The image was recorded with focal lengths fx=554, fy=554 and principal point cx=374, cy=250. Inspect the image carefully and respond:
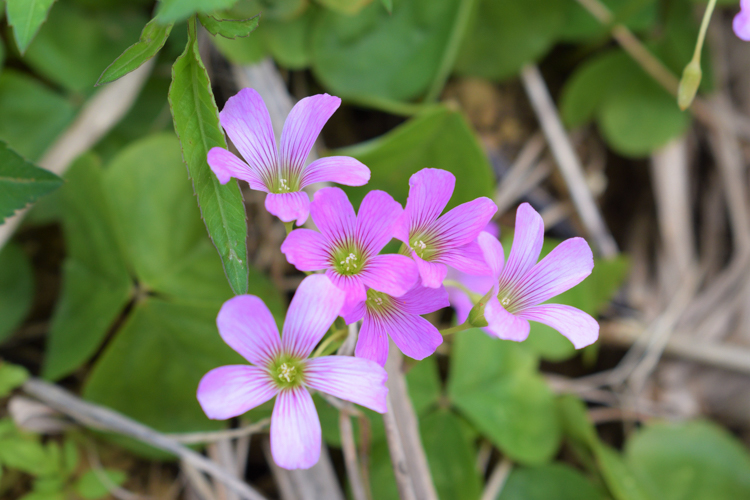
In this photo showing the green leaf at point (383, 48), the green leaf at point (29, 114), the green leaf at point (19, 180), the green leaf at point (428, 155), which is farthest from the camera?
the green leaf at point (383, 48)

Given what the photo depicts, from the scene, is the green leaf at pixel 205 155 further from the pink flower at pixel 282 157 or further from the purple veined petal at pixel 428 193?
the purple veined petal at pixel 428 193

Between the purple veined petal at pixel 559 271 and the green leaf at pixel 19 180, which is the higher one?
the green leaf at pixel 19 180

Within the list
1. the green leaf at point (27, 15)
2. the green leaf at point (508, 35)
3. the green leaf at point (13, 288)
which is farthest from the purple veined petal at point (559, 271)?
the green leaf at point (13, 288)

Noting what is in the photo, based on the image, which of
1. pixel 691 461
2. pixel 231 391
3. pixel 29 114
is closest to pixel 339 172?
pixel 231 391

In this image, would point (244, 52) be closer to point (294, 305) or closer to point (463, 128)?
point (463, 128)

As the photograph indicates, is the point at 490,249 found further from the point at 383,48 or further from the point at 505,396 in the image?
the point at 383,48

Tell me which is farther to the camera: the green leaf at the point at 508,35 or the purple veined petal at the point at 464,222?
the green leaf at the point at 508,35

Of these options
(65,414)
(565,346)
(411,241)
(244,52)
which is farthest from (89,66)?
(565,346)

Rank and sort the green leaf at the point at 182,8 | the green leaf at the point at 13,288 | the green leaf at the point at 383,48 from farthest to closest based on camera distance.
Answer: the green leaf at the point at 383,48 → the green leaf at the point at 13,288 → the green leaf at the point at 182,8
